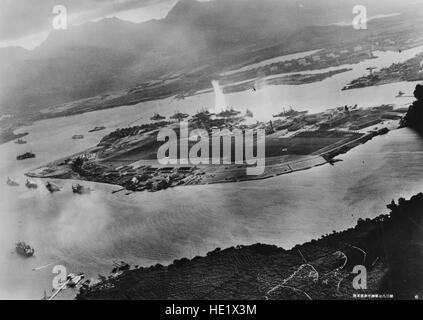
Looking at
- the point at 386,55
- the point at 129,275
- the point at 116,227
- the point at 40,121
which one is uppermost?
the point at 386,55

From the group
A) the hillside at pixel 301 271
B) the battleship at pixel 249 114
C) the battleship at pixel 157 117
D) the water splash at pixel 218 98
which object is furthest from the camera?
the battleship at pixel 157 117

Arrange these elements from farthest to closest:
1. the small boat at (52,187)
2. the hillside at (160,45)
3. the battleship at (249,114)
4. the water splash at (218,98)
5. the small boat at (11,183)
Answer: the water splash at (218,98), the battleship at (249,114), the hillside at (160,45), the small boat at (52,187), the small boat at (11,183)

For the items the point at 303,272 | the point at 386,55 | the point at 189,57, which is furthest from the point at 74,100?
the point at 386,55

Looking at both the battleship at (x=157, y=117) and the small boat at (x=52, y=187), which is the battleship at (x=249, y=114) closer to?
the battleship at (x=157, y=117)

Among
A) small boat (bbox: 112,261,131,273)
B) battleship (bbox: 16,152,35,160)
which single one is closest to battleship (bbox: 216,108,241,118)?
small boat (bbox: 112,261,131,273)

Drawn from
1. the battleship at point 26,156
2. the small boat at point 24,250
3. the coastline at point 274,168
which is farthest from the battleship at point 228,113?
the small boat at point 24,250

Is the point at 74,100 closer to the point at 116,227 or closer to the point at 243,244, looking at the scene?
the point at 116,227

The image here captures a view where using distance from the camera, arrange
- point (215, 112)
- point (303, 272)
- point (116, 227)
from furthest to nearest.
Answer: point (215, 112), point (116, 227), point (303, 272)

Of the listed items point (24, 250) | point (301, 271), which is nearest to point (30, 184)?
point (24, 250)
